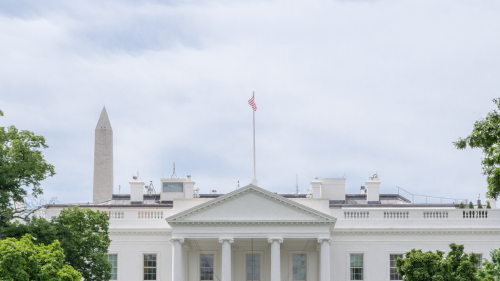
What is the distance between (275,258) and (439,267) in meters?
9.96

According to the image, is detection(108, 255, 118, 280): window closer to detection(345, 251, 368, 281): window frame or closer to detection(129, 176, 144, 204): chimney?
detection(129, 176, 144, 204): chimney

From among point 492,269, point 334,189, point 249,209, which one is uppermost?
point 334,189

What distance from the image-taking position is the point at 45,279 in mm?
24375

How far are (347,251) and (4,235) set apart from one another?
21.3 metres

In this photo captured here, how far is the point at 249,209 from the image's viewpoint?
38.7m

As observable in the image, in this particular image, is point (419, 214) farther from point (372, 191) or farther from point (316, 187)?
point (316, 187)

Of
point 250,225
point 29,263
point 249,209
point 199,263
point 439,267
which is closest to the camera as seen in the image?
point 29,263

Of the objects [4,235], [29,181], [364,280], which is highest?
[29,181]

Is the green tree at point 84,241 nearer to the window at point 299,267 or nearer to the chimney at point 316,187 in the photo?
the window at point 299,267

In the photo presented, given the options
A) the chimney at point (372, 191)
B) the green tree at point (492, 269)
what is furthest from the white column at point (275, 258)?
the chimney at point (372, 191)

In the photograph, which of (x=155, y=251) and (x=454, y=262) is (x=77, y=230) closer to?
(x=155, y=251)

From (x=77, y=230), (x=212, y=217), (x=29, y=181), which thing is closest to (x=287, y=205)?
(x=212, y=217)

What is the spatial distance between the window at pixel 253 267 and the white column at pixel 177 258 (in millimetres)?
5548

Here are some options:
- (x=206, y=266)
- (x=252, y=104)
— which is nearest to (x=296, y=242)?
(x=206, y=266)
